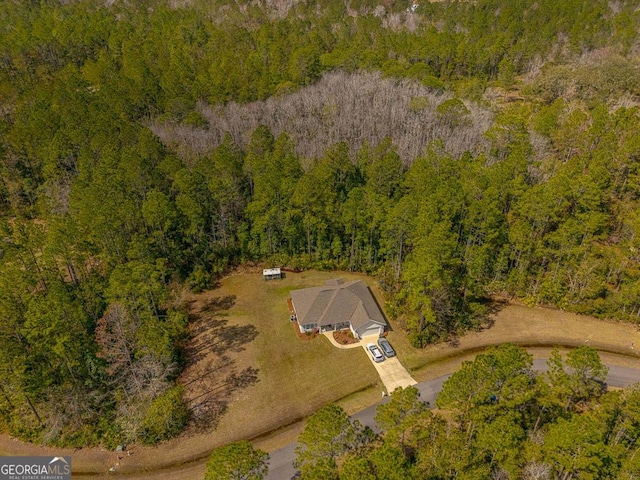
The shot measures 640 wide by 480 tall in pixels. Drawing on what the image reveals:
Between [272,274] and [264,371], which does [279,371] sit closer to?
[264,371]

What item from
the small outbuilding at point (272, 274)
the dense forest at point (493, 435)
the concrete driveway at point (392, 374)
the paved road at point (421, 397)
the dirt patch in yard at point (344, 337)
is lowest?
the paved road at point (421, 397)

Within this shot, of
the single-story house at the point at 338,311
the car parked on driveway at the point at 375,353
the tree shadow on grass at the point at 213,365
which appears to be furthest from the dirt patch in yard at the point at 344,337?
the tree shadow on grass at the point at 213,365

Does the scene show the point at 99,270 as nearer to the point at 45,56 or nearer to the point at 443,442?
the point at 443,442

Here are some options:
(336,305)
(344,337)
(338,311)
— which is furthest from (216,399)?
(336,305)

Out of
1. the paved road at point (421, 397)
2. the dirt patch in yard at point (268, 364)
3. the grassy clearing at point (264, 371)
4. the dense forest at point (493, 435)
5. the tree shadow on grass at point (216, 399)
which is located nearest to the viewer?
the dense forest at point (493, 435)

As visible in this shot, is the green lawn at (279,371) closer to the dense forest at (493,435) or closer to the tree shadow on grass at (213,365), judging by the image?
the tree shadow on grass at (213,365)

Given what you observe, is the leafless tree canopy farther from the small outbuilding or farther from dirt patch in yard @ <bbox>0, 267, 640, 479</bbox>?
dirt patch in yard @ <bbox>0, 267, 640, 479</bbox>
